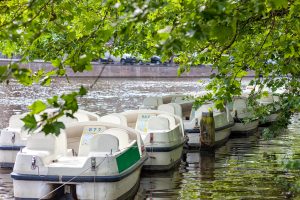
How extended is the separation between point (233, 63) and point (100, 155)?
330cm

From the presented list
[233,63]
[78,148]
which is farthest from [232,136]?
[233,63]

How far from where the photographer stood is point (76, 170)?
12.1 metres

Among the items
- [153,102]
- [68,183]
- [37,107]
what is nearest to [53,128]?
[37,107]

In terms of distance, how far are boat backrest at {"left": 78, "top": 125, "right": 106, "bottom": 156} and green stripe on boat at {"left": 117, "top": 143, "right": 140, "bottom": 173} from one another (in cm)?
98

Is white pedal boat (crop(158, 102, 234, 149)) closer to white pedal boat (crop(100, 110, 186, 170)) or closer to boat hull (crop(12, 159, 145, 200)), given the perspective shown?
white pedal boat (crop(100, 110, 186, 170))

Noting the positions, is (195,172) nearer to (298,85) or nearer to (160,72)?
(298,85)

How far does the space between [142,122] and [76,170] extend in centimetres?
705

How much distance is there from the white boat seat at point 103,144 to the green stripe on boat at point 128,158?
248 millimetres

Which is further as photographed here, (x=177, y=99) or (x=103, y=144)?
(x=177, y=99)

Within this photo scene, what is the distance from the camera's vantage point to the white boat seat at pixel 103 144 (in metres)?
13.1

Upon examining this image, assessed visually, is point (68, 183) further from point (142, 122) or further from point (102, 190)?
point (142, 122)

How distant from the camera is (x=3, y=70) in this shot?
4.12 metres

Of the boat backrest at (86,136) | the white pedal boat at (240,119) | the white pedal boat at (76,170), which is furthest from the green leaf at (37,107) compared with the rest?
the white pedal boat at (240,119)

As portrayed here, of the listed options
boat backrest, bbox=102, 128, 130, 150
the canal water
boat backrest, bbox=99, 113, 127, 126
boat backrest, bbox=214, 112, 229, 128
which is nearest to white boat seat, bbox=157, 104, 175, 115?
boat backrest, bbox=214, 112, 229, 128
